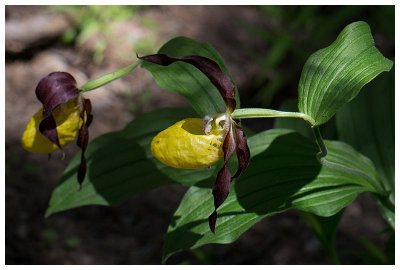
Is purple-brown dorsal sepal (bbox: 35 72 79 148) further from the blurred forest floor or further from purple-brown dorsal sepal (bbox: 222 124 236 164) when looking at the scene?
the blurred forest floor

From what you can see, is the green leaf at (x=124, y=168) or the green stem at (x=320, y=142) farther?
the green leaf at (x=124, y=168)

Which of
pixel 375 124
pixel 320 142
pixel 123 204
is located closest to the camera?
pixel 320 142

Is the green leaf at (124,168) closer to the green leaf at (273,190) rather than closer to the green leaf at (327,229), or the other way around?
the green leaf at (273,190)

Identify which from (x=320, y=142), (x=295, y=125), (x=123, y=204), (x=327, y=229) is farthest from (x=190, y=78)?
(x=123, y=204)

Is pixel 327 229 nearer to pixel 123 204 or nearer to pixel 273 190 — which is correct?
pixel 273 190

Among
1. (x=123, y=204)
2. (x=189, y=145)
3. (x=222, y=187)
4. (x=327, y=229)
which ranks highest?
(x=189, y=145)

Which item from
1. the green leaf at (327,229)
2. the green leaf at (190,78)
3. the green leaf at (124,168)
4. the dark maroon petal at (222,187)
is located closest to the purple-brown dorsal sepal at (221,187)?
the dark maroon petal at (222,187)

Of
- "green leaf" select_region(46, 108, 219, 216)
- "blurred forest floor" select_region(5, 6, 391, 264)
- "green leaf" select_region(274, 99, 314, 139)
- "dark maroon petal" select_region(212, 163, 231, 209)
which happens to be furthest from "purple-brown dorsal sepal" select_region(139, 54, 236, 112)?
"blurred forest floor" select_region(5, 6, 391, 264)

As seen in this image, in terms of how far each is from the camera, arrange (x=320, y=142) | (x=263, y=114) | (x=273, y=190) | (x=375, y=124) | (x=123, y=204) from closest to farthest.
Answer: (x=263, y=114)
(x=320, y=142)
(x=273, y=190)
(x=375, y=124)
(x=123, y=204)
